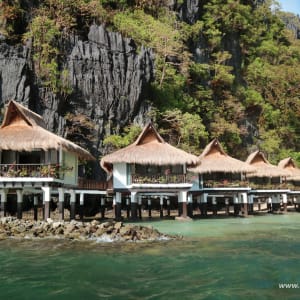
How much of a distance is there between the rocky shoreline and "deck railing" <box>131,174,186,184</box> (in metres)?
7.91

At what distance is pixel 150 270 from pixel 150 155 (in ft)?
47.1

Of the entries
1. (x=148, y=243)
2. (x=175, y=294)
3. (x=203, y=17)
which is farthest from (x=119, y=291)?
(x=203, y=17)

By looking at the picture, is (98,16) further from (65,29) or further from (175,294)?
(175,294)

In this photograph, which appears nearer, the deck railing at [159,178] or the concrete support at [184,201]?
the deck railing at [159,178]

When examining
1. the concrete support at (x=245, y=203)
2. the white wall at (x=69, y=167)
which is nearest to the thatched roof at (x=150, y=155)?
the white wall at (x=69, y=167)

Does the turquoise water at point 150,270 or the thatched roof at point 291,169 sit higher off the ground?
the thatched roof at point 291,169

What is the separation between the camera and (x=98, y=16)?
112 ft

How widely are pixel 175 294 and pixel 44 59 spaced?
25.4 m

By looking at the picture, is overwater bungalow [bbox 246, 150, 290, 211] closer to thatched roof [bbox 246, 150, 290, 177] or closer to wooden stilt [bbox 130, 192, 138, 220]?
thatched roof [bbox 246, 150, 290, 177]

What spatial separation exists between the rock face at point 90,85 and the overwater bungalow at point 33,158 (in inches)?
264

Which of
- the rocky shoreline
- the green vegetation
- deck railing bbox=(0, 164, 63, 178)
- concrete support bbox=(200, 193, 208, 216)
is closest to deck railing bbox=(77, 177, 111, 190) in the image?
deck railing bbox=(0, 164, 63, 178)

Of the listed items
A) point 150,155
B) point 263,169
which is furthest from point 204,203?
point 263,169

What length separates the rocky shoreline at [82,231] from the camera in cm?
1347

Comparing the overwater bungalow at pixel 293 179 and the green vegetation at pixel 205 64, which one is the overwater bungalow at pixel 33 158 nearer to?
the green vegetation at pixel 205 64
